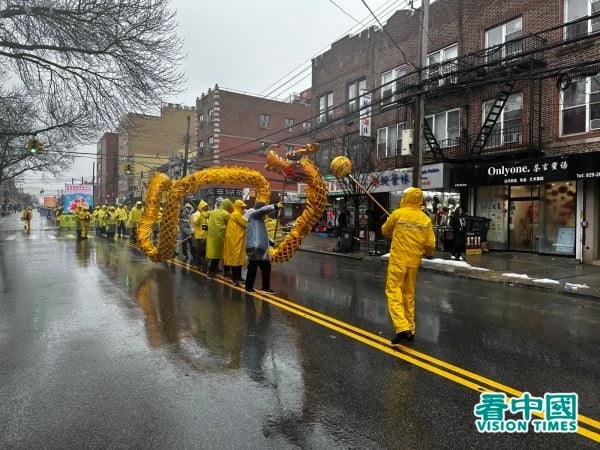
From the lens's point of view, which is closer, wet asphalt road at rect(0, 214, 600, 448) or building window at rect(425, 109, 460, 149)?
wet asphalt road at rect(0, 214, 600, 448)

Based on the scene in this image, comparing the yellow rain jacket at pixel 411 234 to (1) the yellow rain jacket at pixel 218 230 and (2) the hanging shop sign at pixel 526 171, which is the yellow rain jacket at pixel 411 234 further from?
(2) the hanging shop sign at pixel 526 171

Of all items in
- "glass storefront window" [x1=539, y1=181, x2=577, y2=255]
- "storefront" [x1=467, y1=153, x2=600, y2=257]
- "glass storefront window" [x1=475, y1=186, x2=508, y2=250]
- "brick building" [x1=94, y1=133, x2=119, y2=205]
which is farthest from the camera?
"brick building" [x1=94, y1=133, x2=119, y2=205]

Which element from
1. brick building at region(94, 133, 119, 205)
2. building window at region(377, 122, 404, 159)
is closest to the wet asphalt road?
building window at region(377, 122, 404, 159)

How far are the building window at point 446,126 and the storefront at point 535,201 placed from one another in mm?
2443

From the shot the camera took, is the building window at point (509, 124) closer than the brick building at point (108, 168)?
Yes

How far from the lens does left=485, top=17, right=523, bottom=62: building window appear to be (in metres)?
17.3

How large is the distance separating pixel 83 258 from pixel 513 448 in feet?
47.3

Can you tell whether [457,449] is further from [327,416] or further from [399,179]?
[399,179]

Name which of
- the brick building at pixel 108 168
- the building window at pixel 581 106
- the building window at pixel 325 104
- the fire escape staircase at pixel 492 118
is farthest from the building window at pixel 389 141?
the brick building at pixel 108 168

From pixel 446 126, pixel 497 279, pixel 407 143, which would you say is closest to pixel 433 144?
pixel 446 126

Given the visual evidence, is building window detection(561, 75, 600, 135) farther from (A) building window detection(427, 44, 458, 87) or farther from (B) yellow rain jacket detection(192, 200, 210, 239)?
(B) yellow rain jacket detection(192, 200, 210, 239)

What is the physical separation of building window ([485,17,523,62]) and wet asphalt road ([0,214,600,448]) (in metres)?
11.4

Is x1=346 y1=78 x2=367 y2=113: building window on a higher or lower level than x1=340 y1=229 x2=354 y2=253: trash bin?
higher

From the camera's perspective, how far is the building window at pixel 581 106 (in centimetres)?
1485
